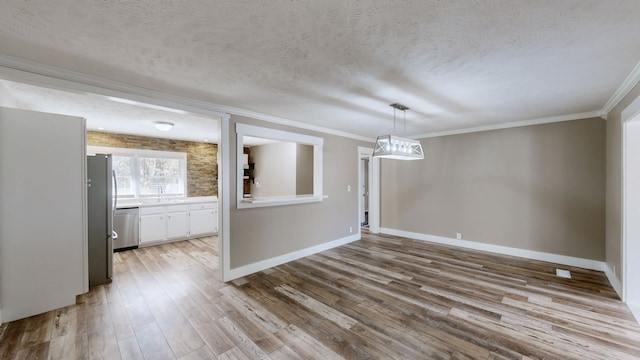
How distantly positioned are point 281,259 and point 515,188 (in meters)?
A: 4.52

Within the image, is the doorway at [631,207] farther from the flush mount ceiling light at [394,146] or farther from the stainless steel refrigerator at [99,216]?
the stainless steel refrigerator at [99,216]

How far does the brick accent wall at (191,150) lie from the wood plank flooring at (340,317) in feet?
9.21

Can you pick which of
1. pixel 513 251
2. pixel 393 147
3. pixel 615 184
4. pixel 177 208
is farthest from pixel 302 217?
pixel 615 184

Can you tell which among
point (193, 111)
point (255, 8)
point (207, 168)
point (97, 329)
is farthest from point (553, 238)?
point (207, 168)

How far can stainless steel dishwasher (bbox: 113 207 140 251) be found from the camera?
484 cm

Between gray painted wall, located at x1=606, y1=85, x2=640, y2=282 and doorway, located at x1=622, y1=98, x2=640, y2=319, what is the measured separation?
0.16 meters

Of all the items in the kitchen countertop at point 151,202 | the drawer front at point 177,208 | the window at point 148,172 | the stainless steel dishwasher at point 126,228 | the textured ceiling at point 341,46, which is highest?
the textured ceiling at point 341,46

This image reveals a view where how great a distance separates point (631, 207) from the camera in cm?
278

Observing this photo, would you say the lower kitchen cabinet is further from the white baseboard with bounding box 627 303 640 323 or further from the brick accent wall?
the white baseboard with bounding box 627 303 640 323

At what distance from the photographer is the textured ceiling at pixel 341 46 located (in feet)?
4.94

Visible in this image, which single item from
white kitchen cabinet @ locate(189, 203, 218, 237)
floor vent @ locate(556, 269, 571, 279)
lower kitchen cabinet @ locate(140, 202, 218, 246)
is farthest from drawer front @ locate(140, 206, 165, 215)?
floor vent @ locate(556, 269, 571, 279)

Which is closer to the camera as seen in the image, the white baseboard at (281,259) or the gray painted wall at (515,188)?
the white baseboard at (281,259)

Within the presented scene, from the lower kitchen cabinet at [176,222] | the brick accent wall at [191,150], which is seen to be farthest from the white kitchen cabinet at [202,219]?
the brick accent wall at [191,150]

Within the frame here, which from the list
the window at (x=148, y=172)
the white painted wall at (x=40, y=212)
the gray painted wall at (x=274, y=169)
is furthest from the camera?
the gray painted wall at (x=274, y=169)
